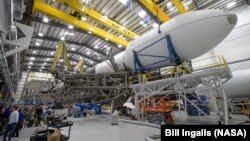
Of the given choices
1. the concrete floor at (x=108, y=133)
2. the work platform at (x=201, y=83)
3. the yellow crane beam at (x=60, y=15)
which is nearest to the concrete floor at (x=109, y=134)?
the concrete floor at (x=108, y=133)

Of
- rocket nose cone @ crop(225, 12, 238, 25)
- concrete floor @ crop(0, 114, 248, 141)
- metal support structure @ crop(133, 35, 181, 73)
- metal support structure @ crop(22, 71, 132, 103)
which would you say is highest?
rocket nose cone @ crop(225, 12, 238, 25)

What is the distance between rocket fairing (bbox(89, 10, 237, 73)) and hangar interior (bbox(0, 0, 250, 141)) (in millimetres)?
38

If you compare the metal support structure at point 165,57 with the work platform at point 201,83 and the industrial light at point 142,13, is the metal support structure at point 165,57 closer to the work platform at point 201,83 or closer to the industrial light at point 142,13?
the work platform at point 201,83

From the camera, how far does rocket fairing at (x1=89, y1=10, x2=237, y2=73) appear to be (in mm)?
6438

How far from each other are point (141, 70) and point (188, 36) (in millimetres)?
3227

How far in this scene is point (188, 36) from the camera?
268 inches

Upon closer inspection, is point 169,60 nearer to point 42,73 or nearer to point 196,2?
point 196,2

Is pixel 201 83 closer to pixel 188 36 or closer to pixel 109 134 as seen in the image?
pixel 188 36

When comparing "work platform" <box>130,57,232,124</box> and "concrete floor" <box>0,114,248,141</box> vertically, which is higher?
"work platform" <box>130,57,232,124</box>

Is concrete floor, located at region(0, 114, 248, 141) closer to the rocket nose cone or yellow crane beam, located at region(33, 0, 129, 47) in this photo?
the rocket nose cone

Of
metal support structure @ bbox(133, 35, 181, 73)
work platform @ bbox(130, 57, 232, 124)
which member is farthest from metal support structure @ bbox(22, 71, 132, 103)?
metal support structure @ bbox(133, 35, 181, 73)

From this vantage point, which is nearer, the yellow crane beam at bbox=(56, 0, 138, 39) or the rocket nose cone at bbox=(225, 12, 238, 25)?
the rocket nose cone at bbox=(225, 12, 238, 25)

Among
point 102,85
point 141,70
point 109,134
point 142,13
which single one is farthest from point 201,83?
point 142,13

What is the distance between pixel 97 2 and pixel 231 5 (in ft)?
39.9
